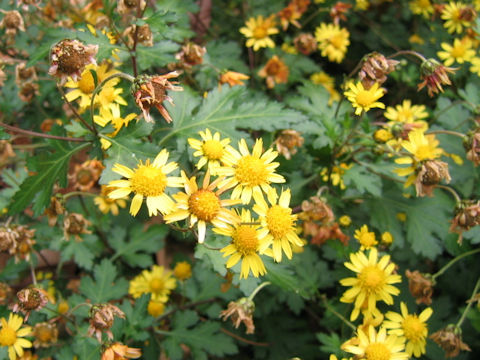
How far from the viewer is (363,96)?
1.90 meters

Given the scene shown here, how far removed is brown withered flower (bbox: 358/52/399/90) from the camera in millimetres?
1897

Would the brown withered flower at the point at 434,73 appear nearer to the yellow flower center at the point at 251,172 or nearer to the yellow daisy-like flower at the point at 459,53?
the yellow flower center at the point at 251,172

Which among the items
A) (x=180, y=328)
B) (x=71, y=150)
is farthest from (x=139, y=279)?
(x=71, y=150)

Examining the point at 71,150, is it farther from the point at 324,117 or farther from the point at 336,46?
the point at 336,46

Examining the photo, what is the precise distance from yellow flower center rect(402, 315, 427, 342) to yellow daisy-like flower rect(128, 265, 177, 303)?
1263 mm

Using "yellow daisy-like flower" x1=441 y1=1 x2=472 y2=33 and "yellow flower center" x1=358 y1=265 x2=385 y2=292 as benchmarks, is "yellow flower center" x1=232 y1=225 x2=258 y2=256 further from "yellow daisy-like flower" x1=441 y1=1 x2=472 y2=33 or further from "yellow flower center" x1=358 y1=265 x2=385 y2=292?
"yellow daisy-like flower" x1=441 y1=1 x2=472 y2=33

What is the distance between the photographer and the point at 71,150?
1832 millimetres

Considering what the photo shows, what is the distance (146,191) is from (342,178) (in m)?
1.09

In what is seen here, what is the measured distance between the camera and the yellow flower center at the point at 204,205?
152 centimetres

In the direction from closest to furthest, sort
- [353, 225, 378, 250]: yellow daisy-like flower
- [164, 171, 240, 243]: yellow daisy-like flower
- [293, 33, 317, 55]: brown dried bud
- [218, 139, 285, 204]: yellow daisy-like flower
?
1. [164, 171, 240, 243]: yellow daisy-like flower
2. [218, 139, 285, 204]: yellow daisy-like flower
3. [353, 225, 378, 250]: yellow daisy-like flower
4. [293, 33, 317, 55]: brown dried bud

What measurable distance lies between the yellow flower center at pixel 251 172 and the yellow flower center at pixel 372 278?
0.67 meters

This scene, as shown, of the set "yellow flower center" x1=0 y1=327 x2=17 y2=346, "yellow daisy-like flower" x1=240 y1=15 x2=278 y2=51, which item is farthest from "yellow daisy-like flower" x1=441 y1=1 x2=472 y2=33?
"yellow flower center" x1=0 y1=327 x2=17 y2=346

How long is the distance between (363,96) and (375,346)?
1037 mm

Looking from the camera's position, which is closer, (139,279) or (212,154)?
(212,154)
